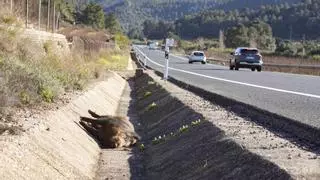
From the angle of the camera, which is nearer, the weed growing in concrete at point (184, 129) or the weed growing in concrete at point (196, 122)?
the weed growing in concrete at point (196, 122)

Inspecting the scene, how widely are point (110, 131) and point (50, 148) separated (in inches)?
162

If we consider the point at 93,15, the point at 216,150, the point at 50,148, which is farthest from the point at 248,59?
the point at 93,15

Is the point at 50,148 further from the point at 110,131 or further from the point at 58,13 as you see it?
the point at 58,13

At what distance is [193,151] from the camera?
1034 centimetres

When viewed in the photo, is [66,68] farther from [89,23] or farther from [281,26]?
[281,26]

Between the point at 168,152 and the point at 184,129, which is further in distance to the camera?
the point at 184,129

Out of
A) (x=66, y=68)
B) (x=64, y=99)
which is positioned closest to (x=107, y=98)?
(x=66, y=68)

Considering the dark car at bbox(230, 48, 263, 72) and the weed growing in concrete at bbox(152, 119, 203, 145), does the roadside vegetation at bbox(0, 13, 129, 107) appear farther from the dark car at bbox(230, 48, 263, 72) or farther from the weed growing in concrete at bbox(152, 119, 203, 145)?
the dark car at bbox(230, 48, 263, 72)

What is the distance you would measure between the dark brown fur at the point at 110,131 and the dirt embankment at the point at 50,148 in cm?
34

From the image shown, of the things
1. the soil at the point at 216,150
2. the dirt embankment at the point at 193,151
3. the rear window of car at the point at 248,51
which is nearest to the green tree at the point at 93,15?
the rear window of car at the point at 248,51

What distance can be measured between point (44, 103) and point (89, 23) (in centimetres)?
9286

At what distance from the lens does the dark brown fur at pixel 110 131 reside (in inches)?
A: 537

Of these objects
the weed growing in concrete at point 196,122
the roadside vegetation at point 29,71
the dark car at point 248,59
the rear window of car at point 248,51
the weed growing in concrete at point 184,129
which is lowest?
the dark car at point 248,59

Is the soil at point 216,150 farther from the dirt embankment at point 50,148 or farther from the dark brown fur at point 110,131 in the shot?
the dirt embankment at point 50,148
